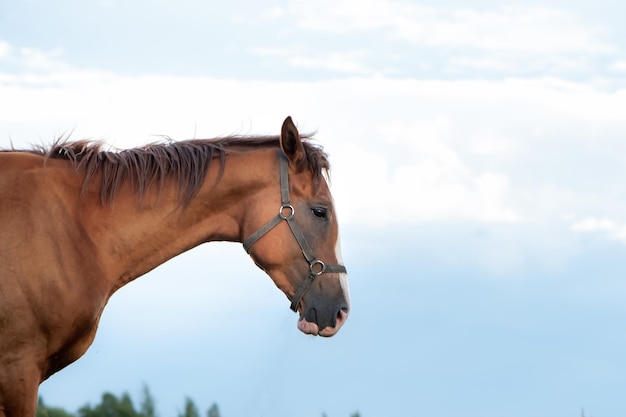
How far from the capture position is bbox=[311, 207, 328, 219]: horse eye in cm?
636

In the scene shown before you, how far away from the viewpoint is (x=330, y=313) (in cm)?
630

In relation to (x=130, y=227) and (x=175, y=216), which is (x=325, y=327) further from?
(x=130, y=227)

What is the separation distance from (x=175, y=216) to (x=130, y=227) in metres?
0.33

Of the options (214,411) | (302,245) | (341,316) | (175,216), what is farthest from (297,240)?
(214,411)

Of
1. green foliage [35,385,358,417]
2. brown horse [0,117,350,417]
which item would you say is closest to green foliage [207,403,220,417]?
green foliage [35,385,358,417]

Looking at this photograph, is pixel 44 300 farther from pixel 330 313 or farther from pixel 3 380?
pixel 330 313

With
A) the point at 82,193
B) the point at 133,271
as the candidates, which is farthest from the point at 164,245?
the point at 82,193

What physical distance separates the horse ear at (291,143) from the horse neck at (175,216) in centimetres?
15

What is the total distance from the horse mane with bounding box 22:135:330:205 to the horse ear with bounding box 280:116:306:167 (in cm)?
9

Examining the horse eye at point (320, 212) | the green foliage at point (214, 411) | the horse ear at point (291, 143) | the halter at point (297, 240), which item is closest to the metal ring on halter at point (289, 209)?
the halter at point (297, 240)

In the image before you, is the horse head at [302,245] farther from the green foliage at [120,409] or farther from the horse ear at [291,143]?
the green foliage at [120,409]

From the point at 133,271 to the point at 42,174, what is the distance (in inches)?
36.9

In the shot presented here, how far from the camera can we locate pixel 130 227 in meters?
6.41

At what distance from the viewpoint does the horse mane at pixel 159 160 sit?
644 centimetres
